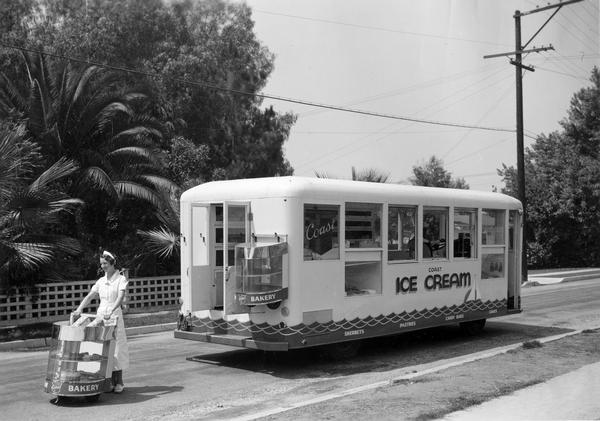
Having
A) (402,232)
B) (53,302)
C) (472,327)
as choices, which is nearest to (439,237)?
(402,232)

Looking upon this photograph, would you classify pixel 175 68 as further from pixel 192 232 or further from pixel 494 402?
pixel 494 402

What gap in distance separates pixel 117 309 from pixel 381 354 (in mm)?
4765

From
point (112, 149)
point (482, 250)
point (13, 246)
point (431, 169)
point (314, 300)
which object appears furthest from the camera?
point (431, 169)

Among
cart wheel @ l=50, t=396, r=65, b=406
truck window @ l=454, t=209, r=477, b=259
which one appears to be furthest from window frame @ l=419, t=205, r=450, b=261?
cart wheel @ l=50, t=396, r=65, b=406

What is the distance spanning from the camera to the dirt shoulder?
6.92m

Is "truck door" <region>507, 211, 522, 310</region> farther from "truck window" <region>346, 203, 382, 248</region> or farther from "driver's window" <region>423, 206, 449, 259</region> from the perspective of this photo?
"truck window" <region>346, 203, 382, 248</region>

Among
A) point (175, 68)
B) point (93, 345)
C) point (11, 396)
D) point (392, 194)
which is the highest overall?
point (175, 68)

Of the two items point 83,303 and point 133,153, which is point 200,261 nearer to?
point 83,303

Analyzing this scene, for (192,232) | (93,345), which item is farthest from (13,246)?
(93,345)

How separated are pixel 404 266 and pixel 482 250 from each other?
7.58ft

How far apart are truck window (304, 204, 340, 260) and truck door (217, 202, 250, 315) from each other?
2.87 ft

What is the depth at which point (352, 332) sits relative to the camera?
10180mm

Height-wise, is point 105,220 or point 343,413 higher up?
point 105,220

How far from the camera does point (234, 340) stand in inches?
383
